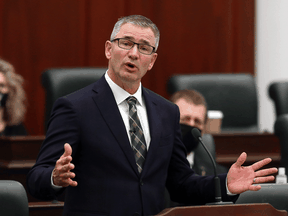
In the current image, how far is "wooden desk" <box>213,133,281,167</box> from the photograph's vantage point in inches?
109

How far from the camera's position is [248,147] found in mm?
2830

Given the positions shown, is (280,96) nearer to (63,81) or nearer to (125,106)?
(63,81)

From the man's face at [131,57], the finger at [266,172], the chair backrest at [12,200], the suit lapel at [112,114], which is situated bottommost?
the chair backrest at [12,200]

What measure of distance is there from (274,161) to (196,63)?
1.98m

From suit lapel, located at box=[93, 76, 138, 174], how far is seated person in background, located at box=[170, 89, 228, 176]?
82 cm

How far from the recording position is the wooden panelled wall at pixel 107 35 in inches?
164

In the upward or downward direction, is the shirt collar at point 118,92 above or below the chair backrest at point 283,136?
above

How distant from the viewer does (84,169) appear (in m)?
1.33

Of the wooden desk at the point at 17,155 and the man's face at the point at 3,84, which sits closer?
the wooden desk at the point at 17,155

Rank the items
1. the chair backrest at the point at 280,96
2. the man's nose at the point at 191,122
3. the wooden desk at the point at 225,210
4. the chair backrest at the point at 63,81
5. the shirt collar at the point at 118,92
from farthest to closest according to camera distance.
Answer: the chair backrest at the point at 280,96, the chair backrest at the point at 63,81, the man's nose at the point at 191,122, the shirt collar at the point at 118,92, the wooden desk at the point at 225,210

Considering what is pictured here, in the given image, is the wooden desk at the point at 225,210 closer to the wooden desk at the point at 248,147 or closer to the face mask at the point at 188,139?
the face mask at the point at 188,139

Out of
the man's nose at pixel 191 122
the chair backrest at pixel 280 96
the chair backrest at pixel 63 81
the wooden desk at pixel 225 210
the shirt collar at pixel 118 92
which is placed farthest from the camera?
the chair backrest at pixel 280 96

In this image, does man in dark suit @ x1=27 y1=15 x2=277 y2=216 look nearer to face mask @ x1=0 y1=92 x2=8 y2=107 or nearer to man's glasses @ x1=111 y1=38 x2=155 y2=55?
man's glasses @ x1=111 y1=38 x2=155 y2=55

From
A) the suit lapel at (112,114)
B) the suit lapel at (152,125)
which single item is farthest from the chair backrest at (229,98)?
the suit lapel at (112,114)
